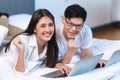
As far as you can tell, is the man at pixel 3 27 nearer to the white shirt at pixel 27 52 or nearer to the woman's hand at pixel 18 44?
the white shirt at pixel 27 52

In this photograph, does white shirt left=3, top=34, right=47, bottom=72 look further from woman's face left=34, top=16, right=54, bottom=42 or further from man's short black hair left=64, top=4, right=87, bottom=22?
man's short black hair left=64, top=4, right=87, bottom=22

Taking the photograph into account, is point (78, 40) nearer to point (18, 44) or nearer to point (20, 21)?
point (18, 44)

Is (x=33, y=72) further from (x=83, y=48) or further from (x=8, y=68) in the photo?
(x=83, y=48)

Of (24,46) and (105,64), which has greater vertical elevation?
(24,46)

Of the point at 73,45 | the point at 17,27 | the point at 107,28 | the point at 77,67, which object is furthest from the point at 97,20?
the point at 77,67

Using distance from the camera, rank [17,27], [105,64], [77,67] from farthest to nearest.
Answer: [17,27]
[105,64]
[77,67]

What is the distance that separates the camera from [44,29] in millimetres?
1513

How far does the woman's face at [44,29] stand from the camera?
1510 mm

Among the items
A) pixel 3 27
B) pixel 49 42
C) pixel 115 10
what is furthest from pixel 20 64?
pixel 115 10

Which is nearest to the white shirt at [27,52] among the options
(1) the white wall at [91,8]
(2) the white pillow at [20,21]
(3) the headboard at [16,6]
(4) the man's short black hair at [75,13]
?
(4) the man's short black hair at [75,13]

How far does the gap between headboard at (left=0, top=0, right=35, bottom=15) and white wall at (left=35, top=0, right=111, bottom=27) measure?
17 centimetres

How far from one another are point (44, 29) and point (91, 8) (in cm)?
271

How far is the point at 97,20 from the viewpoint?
4.35 metres

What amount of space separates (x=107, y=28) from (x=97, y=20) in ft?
1.15
